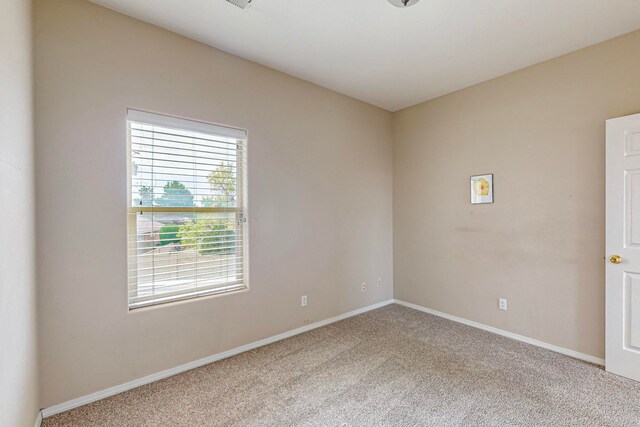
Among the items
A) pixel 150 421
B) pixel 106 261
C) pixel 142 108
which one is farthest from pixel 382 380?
pixel 142 108

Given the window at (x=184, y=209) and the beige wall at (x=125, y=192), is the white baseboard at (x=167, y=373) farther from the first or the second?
the window at (x=184, y=209)

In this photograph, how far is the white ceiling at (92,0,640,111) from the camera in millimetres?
2100

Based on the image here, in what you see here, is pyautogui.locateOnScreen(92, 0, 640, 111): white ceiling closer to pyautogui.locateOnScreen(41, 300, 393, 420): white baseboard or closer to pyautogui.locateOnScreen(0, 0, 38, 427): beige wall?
pyautogui.locateOnScreen(0, 0, 38, 427): beige wall

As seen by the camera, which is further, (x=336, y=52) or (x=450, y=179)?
(x=450, y=179)

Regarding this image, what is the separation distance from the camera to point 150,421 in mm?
1866

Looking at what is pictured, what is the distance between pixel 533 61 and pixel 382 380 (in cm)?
323

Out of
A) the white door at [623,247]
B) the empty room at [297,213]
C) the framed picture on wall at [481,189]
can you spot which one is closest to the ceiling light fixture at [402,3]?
the empty room at [297,213]

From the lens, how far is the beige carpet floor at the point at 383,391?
1.89 metres

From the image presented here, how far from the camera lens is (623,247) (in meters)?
2.33

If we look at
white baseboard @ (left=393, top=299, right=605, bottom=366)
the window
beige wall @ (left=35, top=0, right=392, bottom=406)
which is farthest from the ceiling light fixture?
white baseboard @ (left=393, top=299, right=605, bottom=366)

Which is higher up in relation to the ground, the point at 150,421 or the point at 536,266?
the point at 536,266

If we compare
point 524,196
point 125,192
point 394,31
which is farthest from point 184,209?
point 524,196

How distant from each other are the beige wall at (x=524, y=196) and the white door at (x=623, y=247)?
0.47 feet

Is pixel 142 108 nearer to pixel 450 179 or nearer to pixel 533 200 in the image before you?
pixel 450 179
